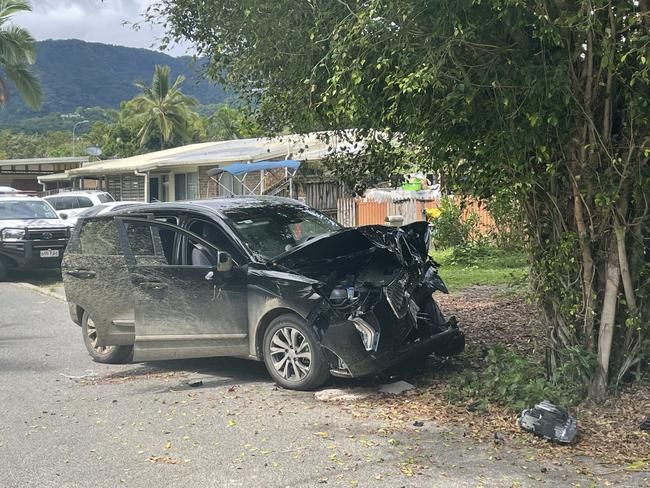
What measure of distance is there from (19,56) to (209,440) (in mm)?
26966

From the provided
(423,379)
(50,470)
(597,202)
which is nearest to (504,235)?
(423,379)

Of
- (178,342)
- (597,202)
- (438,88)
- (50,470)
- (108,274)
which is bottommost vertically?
(50,470)

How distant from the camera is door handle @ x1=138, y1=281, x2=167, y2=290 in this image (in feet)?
23.4

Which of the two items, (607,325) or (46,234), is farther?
(46,234)

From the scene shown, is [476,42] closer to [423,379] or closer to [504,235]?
[423,379]

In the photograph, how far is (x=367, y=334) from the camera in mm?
6191

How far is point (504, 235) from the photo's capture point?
1556 cm

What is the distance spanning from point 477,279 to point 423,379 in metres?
6.32

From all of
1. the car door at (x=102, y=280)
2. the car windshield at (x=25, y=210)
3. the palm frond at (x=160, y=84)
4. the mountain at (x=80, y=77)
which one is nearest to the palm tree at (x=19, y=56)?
the car windshield at (x=25, y=210)

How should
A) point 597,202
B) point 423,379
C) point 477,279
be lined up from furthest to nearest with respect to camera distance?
point 477,279
point 423,379
point 597,202

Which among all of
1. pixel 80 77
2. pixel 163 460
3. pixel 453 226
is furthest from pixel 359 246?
pixel 80 77

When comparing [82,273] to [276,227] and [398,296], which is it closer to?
[276,227]

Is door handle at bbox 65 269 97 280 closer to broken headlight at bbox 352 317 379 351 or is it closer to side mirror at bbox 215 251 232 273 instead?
side mirror at bbox 215 251 232 273

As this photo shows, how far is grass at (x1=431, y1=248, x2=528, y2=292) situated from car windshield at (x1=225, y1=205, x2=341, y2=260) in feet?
14.7
